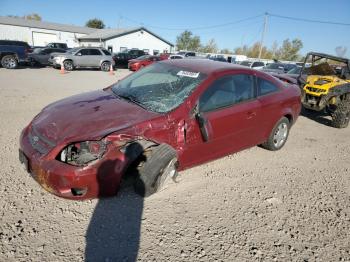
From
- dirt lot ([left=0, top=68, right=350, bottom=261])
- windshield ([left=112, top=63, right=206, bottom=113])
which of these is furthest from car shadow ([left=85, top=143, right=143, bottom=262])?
windshield ([left=112, top=63, right=206, bottom=113])

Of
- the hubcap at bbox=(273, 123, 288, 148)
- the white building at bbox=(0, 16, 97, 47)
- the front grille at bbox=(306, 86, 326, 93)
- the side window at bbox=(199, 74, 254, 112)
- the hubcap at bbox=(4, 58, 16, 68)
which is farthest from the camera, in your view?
the white building at bbox=(0, 16, 97, 47)

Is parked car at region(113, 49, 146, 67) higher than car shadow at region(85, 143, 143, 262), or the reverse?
car shadow at region(85, 143, 143, 262)

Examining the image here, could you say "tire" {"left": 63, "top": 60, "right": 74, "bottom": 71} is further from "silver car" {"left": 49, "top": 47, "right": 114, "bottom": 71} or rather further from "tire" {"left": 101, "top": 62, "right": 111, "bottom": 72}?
"tire" {"left": 101, "top": 62, "right": 111, "bottom": 72}

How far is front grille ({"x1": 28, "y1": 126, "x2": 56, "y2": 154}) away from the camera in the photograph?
2884 mm

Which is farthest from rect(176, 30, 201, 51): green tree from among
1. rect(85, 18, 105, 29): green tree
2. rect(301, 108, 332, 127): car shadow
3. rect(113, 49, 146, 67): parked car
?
rect(301, 108, 332, 127): car shadow

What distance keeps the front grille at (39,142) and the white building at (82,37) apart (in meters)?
34.6

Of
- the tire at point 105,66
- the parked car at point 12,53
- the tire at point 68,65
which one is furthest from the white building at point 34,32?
the tire at point 68,65

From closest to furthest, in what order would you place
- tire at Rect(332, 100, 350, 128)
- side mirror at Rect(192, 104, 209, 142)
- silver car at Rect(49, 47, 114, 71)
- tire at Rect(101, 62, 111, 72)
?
side mirror at Rect(192, 104, 209, 142)
tire at Rect(332, 100, 350, 128)
silver car at Rect(49, 47, 114, 71)
tire at Rect(101, 62, 111, 72)

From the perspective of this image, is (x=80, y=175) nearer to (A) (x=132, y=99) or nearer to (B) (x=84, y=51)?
(A) (x=132, y=99)

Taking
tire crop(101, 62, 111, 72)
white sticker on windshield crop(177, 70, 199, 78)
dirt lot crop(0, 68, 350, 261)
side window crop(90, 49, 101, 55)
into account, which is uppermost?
white sticker on windshield crop(177, 70, 199, 78)

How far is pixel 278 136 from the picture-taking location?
5.14m

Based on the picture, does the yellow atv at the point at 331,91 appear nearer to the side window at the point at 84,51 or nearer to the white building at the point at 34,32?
the side window at the point at 84,51

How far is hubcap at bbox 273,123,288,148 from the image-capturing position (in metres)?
5.06

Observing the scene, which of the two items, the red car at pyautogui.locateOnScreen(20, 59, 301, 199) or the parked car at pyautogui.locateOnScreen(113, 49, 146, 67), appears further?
the parked car at pyautogui.locateOnScreen(113, 49, 146, 67)
